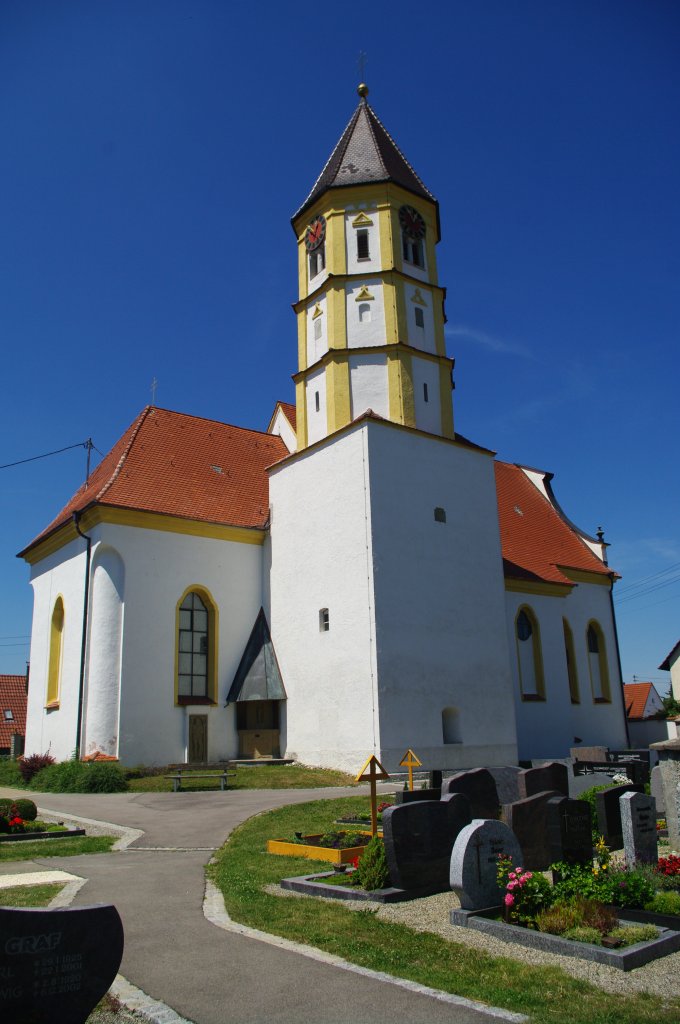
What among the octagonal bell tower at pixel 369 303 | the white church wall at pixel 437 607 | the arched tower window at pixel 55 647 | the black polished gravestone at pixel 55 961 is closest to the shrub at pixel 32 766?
the arched tower window at pixel 55 647

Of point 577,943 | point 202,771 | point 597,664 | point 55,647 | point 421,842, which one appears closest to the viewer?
point 577,943

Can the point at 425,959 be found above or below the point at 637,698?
→ below

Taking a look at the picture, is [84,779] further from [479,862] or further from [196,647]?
[479,862]

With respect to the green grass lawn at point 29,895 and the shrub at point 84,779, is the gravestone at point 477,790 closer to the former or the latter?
the green grass lawn at point 29,895

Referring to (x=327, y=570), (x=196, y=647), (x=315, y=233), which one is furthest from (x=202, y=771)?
(x=315, y=233)

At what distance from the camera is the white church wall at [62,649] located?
81.4ft

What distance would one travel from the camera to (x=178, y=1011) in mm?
5230

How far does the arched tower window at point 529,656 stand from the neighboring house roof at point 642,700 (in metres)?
21.1

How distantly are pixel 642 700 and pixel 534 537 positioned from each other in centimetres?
2104

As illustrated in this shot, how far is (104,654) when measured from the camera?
23797 millimetres

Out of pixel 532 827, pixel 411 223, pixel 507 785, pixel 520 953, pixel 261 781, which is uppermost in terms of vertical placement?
pixel 411 223

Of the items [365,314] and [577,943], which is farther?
[365,314]

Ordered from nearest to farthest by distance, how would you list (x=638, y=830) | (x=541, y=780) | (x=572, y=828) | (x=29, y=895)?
1. (x=29, y=895)
2. (x=572, y=828)
3. (x=638, y=830)
4. (x=541, y=780)

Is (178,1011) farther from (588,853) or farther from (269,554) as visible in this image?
(269,554)
